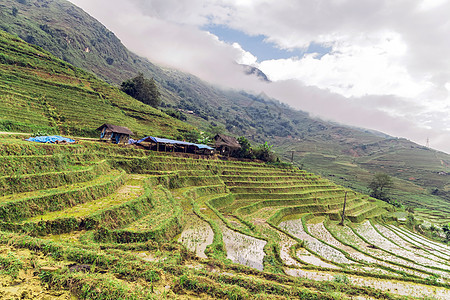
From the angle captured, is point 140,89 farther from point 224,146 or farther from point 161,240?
point 161,240

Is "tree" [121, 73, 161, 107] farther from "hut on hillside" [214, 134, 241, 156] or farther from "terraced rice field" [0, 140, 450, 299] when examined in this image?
"terraced rice field" [0, 140, 450, 299]

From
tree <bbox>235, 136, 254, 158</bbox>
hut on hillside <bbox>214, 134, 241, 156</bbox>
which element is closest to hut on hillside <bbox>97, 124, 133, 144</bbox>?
hut on hillside <bbox>214, 134, 241, 156</bbox>

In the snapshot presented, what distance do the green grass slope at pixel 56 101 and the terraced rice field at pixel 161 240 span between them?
43.4 feet

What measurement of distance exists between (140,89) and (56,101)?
34.3 metres

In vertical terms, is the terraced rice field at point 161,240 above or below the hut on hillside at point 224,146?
below

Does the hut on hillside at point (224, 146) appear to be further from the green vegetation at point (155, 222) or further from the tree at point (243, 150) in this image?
the green vegetation at point (155, 222)

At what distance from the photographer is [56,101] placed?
3859 cm

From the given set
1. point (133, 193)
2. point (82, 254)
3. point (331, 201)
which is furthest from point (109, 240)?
point (331, 201)

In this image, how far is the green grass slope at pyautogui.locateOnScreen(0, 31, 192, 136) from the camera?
30.8m

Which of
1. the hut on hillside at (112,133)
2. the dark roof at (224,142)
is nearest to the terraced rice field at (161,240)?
the hut on hillside at (112,133)

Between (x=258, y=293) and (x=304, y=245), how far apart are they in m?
13.6

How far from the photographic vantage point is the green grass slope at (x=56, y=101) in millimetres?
30797

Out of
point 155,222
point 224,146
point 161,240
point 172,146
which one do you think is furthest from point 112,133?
point 161,240

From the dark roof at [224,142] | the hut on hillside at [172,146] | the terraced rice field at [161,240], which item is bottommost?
the terraced rice field at [161,240]
